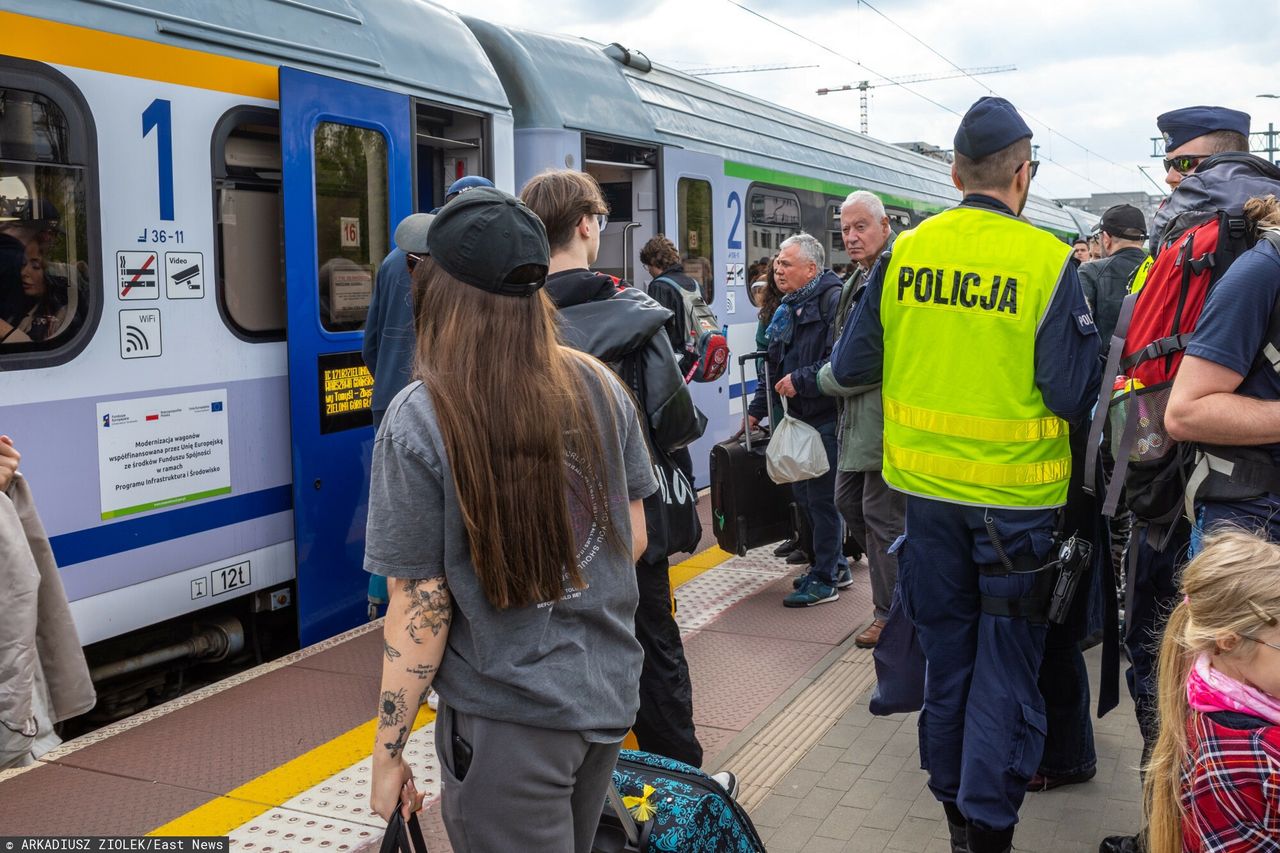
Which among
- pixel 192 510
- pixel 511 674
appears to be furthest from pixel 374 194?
pixel 511 674

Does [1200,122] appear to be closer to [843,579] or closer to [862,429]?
[862,429]

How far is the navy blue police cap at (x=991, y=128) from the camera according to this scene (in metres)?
3.27

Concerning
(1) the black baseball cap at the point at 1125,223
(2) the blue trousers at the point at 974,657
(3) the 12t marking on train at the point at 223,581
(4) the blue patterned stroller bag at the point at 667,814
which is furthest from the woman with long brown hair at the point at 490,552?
(1) the black baseball cap at the point at 1125,223

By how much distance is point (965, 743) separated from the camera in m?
3.24

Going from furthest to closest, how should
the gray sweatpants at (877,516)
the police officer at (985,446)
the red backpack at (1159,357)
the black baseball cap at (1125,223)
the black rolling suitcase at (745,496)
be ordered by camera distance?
the black baseball cap at (1125,223) < the black rolling suitcase at (745,496) < the gray sweatpants at (877,516) < the police officer at (985,446) < the red backpack at (1159,357)

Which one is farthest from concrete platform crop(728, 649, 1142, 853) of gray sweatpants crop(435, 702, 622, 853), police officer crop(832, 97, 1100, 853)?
gray sweatpants crop(435, 702, 622, 853)

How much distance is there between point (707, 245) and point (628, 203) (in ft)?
2.79

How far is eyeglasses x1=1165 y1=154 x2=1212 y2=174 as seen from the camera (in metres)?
3.31

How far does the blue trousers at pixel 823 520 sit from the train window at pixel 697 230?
3.11m

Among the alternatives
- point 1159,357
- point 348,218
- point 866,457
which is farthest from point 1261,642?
point 348,218

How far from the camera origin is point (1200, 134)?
331 cm

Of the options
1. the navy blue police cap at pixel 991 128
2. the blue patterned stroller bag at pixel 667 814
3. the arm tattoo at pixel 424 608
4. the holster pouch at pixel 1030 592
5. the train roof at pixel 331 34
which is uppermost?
the train roof at pixel 331 34

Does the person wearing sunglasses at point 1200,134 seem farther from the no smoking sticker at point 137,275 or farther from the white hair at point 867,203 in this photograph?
the no smoking sticker at point 137,275

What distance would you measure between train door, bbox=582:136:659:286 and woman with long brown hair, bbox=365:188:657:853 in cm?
611
